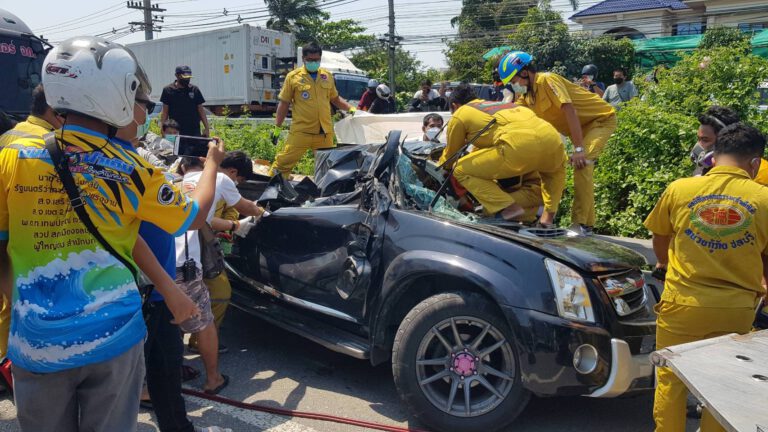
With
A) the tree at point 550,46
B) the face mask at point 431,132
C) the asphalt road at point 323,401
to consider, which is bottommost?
→ the asphalt road at point 323,401

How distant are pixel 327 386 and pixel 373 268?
0.96 metres

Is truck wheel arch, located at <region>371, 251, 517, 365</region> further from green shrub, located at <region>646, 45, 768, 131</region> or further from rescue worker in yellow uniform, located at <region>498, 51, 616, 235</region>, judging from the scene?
green shrub, located at <region>646, 45, 768, 131</region>

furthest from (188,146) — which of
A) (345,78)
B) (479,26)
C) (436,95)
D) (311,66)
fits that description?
(479,26)

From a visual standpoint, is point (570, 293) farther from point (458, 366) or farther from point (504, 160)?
point (504, 160)

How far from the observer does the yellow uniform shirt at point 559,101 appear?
18.4 ft

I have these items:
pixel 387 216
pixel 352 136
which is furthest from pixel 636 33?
pixel 387 216

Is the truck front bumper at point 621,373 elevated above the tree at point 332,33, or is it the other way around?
the tree at point 332,33

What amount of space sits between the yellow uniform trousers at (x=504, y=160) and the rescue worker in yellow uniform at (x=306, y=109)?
8.87 feet

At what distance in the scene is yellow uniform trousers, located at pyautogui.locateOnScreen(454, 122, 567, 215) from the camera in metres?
4.72

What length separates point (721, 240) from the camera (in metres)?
2.92

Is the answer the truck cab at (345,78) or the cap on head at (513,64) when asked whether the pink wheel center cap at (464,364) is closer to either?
the cap on head at (513,64)

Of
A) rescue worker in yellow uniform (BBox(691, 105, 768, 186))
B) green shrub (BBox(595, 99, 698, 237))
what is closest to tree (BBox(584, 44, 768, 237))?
green shrub (BBox(595, 99, 698, 237))

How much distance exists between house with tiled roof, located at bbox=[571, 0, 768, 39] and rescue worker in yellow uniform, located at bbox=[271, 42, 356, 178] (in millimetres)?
29518

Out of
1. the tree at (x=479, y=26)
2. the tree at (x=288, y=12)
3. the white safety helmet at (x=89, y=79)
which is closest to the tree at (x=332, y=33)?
the tree at (x=288, y=12)
